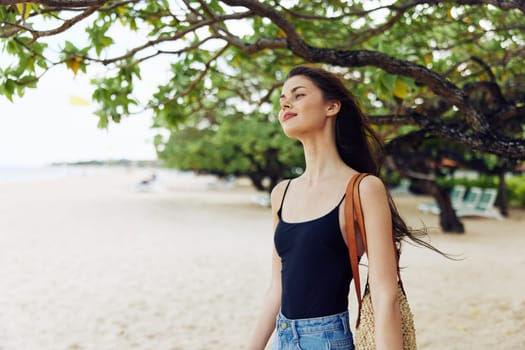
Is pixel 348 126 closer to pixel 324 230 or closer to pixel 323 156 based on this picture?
pixel 323 156

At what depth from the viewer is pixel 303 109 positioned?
1.99 m

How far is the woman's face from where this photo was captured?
199 centimetres

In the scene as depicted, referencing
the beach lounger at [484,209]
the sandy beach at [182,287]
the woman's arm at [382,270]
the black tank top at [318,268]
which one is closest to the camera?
the woman's arm at [382,270]

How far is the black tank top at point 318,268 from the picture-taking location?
70.6 inches

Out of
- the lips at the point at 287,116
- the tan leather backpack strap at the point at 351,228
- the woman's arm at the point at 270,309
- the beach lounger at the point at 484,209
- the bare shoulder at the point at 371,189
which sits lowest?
the beach lounger at the point at 484,209

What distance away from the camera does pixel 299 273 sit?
1.86 m

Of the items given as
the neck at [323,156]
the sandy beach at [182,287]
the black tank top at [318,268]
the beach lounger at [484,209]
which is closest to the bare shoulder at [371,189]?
the black tank top at [318,268]

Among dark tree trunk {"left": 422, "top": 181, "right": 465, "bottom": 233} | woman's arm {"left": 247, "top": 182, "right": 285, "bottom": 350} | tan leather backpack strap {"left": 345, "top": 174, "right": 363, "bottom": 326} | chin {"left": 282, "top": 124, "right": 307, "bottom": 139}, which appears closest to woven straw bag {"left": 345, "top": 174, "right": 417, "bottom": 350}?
tan leather backpack strap {"left": 345, "top": 174, "right": 363, "bottom": 326}

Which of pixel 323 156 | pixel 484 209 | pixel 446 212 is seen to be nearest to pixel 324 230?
pixel 323 156

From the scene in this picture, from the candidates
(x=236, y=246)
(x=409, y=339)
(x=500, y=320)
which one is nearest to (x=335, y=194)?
(x=409, y=339)

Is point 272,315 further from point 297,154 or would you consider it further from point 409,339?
point 297,154

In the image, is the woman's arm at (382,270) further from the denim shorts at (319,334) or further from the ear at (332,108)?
the ear at (332,108)

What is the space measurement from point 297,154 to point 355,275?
61.6ft

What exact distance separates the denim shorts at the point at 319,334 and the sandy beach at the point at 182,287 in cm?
74
